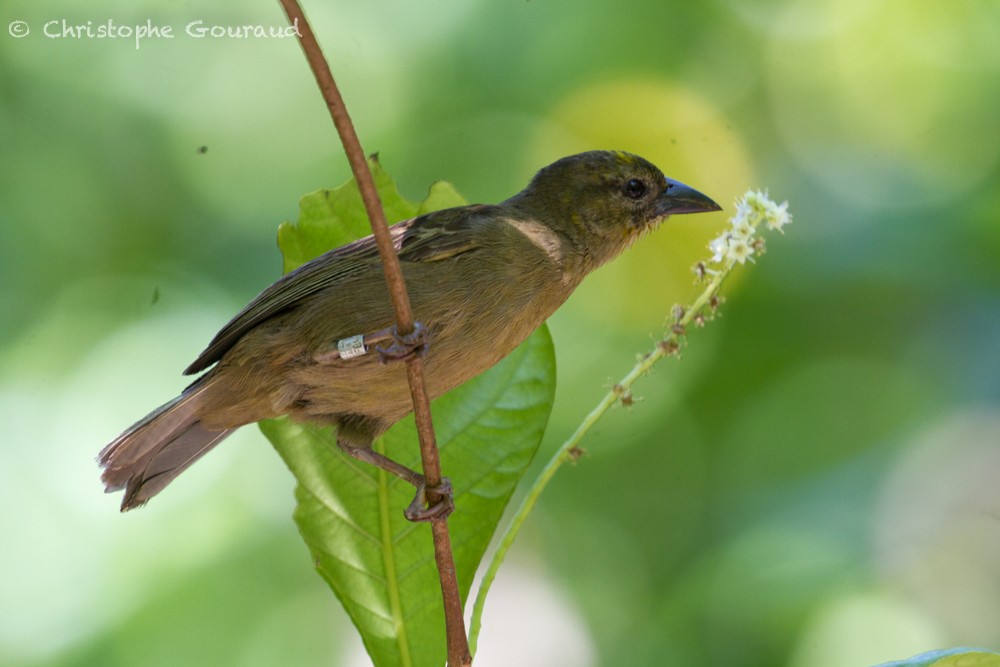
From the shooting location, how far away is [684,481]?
464 cm

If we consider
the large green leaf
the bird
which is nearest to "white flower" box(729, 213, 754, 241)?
the large green leaf

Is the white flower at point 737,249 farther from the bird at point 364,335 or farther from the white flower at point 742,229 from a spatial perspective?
A: the bird at point 364,335

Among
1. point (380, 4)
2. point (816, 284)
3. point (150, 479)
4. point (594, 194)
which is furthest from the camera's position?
point (380, 4)

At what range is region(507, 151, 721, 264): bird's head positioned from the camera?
3262 mm

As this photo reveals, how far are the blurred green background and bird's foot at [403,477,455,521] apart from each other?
6.71 feet

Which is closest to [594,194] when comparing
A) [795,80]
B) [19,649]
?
[795,80]

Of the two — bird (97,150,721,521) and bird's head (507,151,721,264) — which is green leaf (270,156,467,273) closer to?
bird (97,150,721,521)

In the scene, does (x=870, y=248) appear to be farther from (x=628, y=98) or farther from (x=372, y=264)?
(x=372, y=264)

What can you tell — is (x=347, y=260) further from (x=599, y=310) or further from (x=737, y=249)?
(x=599, y=310)

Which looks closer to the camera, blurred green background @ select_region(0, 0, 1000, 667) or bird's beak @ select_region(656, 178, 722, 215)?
bird's beak @ select_region(656, 178, 722, 215)

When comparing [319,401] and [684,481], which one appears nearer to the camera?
[319,401]

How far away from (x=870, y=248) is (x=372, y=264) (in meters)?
2.50

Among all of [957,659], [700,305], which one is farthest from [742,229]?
[957,659]

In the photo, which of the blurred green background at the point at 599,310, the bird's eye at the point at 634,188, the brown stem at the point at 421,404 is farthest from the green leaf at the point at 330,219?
the blurred green background at the point at 599,310
